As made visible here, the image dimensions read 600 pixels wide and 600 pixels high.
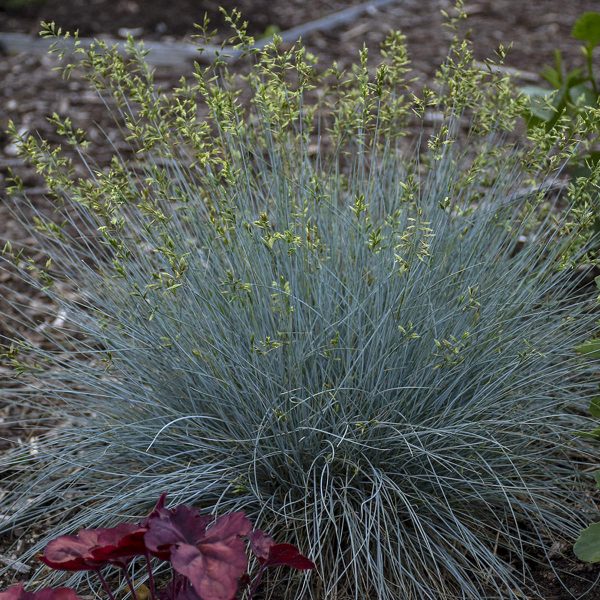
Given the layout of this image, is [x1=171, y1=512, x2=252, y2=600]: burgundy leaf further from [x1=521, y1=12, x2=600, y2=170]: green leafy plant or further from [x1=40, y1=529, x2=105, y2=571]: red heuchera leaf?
[x1=521, y1=12, x2=600, y2=170]: green leafy plant

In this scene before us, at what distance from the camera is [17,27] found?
6.05 m

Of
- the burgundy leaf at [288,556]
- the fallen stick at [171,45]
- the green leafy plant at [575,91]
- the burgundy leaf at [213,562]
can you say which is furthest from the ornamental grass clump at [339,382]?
the fallen stick at [171,45]

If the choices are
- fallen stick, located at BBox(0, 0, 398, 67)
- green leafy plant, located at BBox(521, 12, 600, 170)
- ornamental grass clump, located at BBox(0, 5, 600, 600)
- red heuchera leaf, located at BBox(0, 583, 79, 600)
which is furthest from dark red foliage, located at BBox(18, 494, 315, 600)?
fallen stick, located at BBox(0, 0, 398, 67)

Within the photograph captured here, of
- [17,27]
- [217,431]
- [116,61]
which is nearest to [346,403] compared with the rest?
[217,431]

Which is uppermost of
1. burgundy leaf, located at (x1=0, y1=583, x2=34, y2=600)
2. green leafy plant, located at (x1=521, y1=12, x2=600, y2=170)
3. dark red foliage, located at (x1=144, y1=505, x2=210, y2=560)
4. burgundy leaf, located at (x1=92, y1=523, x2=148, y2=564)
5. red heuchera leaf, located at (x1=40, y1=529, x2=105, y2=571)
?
green leafy plant, located at (x1=521, y1=12, x2=600, y2=170)

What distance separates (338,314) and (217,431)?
0.42 metres

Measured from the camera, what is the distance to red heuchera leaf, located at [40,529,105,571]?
1.61 metres

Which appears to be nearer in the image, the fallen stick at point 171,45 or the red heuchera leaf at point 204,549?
the red heuchera leaf at point 204,549

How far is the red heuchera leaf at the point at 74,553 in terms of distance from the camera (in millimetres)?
1612

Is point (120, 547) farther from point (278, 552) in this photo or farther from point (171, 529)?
point (278, 552)

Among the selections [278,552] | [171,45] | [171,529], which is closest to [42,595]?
[171,529]

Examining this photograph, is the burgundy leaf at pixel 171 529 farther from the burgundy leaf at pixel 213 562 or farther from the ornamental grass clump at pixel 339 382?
the ornamental grass clump at pixel 339 382

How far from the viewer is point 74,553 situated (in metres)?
1.66

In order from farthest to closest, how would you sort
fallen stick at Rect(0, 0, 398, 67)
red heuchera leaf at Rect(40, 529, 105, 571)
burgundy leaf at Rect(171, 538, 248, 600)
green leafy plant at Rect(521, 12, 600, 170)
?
1. fallen stick at Rect(0, 0, 398, 67)
2. green leafy plant at Rect(521, 12, 600, 170)
3. red heuchera leaf at Rect(40, 529, 105, 571)
4. burgundy leaf at Rect(171, 538, 248, 600)
